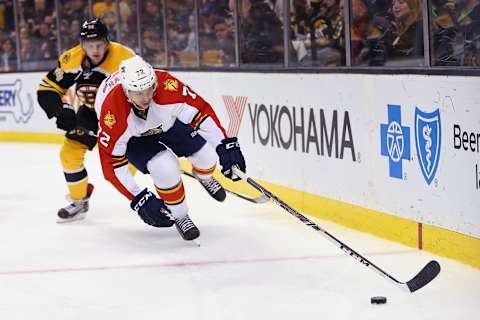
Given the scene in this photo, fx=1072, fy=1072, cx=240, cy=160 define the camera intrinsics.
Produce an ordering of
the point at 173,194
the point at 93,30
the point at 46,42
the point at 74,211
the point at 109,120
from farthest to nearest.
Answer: the point at 46,42 → the point at 74,211 → the point at 93,30 → the point at 173,194 → the point at 109,120

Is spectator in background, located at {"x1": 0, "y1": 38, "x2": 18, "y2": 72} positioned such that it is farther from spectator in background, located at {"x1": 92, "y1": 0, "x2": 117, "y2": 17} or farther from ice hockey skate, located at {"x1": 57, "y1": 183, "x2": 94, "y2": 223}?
ice hockey skate, located at {"x1": 57, "y1": 183, "x2": 94, "y2": 223}

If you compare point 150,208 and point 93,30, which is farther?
point 93,30

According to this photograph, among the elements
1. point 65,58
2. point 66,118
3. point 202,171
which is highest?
point 65,58

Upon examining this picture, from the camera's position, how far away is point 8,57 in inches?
506

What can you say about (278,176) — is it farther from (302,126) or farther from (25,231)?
(25,231)

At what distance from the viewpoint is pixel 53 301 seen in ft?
14.9

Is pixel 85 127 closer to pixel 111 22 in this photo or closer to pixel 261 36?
pixel 261 36

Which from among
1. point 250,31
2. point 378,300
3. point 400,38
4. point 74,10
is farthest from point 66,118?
point 74,10

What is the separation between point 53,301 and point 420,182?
188cm

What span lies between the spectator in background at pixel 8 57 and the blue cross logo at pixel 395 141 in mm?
7974

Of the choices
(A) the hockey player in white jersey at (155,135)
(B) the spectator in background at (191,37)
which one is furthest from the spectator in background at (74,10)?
(A) the hockey player in white jersey at (155,135)

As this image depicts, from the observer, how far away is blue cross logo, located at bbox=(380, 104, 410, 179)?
541cm

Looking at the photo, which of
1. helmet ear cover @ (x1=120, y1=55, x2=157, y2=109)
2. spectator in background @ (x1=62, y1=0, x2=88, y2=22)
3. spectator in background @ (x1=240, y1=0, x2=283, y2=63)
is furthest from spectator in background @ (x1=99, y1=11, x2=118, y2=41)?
helmet ear cover @ (x1=120, y1=55, x2=157, y2=109)

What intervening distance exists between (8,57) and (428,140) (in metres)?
8.60
